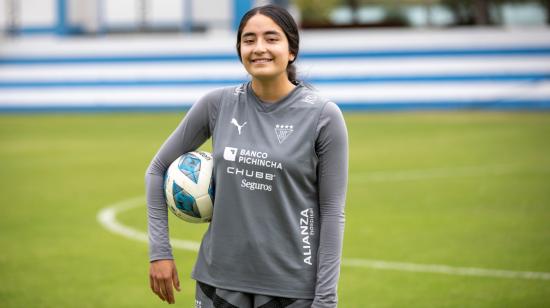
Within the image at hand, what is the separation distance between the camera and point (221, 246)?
391cm

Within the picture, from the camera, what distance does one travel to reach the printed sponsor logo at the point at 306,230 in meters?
3.84

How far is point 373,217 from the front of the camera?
1070 centimetres

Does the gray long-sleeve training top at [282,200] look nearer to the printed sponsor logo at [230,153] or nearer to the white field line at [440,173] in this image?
the printed sponsor logo at [230,153]

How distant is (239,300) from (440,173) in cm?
1069

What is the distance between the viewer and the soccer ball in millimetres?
4168

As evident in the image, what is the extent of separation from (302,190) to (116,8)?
1154 inches

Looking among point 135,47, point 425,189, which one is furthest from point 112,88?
point 425,189

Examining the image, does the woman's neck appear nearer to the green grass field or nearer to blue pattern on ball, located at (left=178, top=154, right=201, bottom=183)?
blue pattern on ball, located at (left=178, top=154, right=201, bottom=183)

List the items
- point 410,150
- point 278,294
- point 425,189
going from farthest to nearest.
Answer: point 410,150 < point 425,189 < point 278,294

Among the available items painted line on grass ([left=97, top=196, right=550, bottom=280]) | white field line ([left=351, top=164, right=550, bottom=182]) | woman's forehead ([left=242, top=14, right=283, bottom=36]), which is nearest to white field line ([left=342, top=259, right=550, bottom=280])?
painted line on grass ([left=97, top=196, right=550, bottom=280])

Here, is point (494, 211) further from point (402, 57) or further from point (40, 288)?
point (402, 57)

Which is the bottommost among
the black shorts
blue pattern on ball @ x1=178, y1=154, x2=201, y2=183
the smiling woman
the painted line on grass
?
the painted line on grass

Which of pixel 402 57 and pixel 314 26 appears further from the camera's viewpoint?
pixel 314 26

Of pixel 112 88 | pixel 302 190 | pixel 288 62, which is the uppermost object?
pixel 288 62
